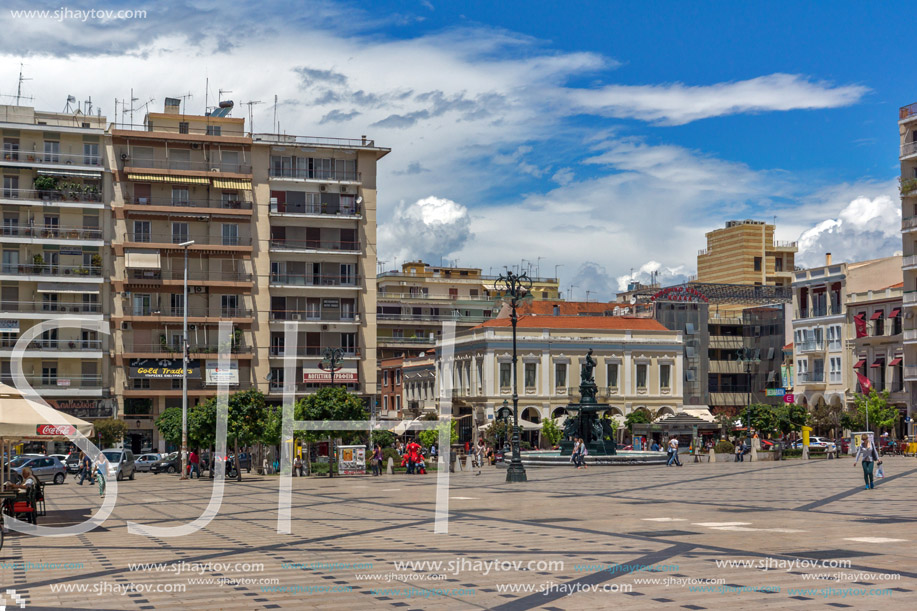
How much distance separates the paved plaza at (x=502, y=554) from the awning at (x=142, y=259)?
35921 millimetres

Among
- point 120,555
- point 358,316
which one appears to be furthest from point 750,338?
point 120,555

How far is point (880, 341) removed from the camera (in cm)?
7419

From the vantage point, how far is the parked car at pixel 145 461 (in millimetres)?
56466

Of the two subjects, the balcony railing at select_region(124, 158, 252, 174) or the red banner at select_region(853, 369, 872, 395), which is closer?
the balcony railing at select_region(124, 158, 252, 174)

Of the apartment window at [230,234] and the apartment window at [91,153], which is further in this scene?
the apartment window at [230,234]

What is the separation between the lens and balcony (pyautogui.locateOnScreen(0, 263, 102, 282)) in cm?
6347

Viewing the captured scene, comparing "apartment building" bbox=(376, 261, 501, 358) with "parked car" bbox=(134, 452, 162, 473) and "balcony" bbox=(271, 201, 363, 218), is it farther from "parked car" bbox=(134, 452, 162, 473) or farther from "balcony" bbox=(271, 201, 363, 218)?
"parked car" bbox=(134, 452, 162, 473)

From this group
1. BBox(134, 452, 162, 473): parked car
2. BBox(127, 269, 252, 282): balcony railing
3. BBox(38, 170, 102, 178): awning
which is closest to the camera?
BBox(134, 452, 162, 473): parked car

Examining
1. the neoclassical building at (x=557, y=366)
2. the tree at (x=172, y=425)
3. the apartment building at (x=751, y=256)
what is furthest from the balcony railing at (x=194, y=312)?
the apartment building at (x=751, y=256)

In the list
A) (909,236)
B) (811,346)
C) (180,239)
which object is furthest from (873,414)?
(180,239)

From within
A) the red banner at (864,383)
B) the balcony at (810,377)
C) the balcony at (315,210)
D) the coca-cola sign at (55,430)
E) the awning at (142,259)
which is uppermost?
the balcony at (315,210)

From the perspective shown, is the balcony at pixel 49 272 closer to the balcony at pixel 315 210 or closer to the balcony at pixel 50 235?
the balcony at pixel 50 235

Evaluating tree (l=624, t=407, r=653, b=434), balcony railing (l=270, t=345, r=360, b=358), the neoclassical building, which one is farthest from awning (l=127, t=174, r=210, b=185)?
tree (l=624, t=407, r=653, b=434)

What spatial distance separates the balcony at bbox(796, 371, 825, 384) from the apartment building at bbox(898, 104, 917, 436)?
10.4m
